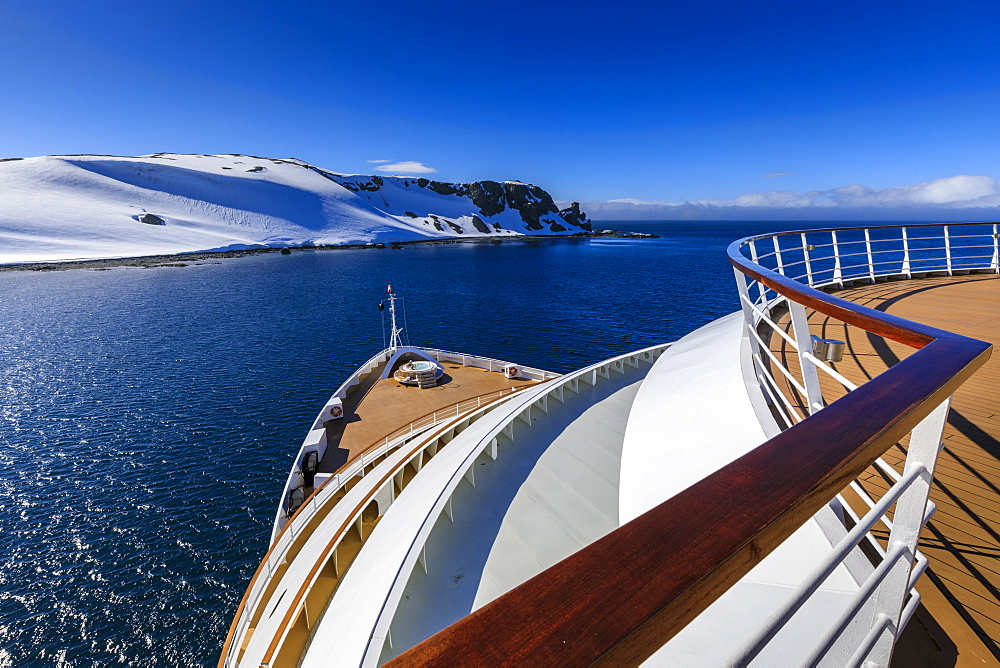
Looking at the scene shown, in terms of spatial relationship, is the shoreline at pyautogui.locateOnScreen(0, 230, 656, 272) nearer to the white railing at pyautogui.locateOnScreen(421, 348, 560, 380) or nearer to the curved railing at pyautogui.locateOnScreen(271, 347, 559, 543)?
the curved railing at pyautogui.locateOnScreen(271, 347, 559, 543)

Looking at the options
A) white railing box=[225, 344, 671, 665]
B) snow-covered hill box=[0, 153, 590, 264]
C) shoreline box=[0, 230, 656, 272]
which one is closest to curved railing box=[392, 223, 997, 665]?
white railing box=[225, 344, 671, 665]

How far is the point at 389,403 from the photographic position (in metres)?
17.4

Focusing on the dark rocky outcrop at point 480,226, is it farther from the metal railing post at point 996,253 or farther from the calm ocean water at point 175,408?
the metal railing post at point 996,253

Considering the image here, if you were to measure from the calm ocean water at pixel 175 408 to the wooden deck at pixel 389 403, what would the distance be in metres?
2.64

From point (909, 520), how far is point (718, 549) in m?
1.05

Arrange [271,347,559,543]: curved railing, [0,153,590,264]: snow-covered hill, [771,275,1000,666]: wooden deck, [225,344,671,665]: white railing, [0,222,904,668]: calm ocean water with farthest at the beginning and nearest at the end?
[0,153,590,264]: snow-covered hill
[271,347,559,543]: curved railing
[0,222,904,668]: calm ocean water
[225,344,671,665]: white railing
[771,275,1000,666]: wooden deck

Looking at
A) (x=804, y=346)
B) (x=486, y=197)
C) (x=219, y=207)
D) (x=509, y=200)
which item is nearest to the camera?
(x=804, y=346)

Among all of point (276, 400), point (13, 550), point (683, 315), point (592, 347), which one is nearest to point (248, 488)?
point (13, 550)

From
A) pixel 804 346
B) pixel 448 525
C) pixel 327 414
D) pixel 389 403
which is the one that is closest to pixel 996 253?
pixel 804 346

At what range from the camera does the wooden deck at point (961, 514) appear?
2.06 metres

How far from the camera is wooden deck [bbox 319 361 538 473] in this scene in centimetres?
1430

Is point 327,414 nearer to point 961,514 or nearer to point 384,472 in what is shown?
point 384,472

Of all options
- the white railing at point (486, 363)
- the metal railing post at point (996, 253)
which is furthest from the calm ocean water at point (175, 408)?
the metal railing post at point (996, 253)

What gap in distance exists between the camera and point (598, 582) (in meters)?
0.68
